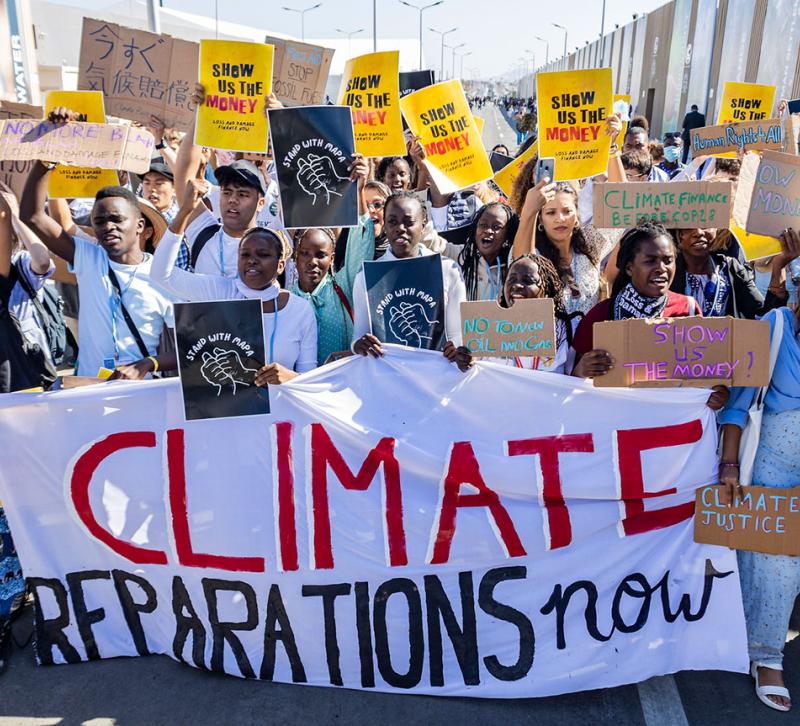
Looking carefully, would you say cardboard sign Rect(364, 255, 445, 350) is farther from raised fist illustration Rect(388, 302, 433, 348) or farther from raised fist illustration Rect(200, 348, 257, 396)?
raised fist illustration Rect(200, 348, 257, 396)

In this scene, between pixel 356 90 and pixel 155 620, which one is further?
pixel 356 90

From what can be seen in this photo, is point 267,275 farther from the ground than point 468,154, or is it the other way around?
point 468,154

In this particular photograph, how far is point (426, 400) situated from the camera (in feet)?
10.7

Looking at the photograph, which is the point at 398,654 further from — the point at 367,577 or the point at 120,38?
the point at 120,38

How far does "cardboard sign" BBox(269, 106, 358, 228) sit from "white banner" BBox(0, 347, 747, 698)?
939 mm

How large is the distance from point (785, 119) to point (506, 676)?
3.70 m

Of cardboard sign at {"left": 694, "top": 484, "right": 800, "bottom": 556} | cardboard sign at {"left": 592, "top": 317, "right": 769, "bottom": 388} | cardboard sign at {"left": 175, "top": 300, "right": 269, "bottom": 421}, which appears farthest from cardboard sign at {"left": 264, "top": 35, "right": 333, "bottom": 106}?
cardboard sign at {"left": 694, "top": 484, "right": 800, "bottom": 556}

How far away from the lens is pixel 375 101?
17.0ft

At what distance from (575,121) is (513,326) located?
7.52ft

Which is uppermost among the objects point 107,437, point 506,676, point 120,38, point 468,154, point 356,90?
point 120,38

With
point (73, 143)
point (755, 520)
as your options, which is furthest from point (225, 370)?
point (755, 520)

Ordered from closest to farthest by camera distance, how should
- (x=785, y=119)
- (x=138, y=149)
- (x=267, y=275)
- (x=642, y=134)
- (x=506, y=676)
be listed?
(x=506, y=676)
(x=267, y=275)
(x=138, y=149)
(x=785, y=119)
(x=642, y=134)

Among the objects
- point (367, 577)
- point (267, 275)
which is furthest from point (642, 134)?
point (367, 577)

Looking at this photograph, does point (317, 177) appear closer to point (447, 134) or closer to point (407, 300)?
point (407, 300)
